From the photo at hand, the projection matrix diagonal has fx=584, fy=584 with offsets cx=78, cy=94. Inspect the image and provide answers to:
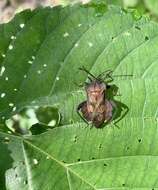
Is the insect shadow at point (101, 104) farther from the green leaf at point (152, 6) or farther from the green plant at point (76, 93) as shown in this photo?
the green leaf at point (152, 6)

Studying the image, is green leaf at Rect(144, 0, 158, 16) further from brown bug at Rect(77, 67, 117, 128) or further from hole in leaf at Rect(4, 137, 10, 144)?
hole in leaf at Rect(4, 137, 10, 144)

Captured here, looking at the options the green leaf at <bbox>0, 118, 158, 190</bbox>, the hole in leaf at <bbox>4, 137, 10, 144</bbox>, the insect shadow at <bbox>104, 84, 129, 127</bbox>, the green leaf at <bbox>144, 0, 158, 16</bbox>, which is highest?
the green leaf at <bbox>144, 0, 158, 16</bbox>

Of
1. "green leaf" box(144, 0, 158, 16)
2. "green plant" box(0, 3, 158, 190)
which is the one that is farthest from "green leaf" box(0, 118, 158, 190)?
"green leaf" box(144, 0, 158, 16)

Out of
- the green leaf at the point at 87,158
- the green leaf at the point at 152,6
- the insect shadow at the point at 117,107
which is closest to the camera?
the green leaf at the point at 87,158

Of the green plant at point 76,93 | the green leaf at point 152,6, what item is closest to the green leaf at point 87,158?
the green plant at point 76,93

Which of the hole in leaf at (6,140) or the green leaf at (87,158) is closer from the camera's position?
the green leaf at (87,158)

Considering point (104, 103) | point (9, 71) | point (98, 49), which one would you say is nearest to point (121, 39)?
point (98, 49)
